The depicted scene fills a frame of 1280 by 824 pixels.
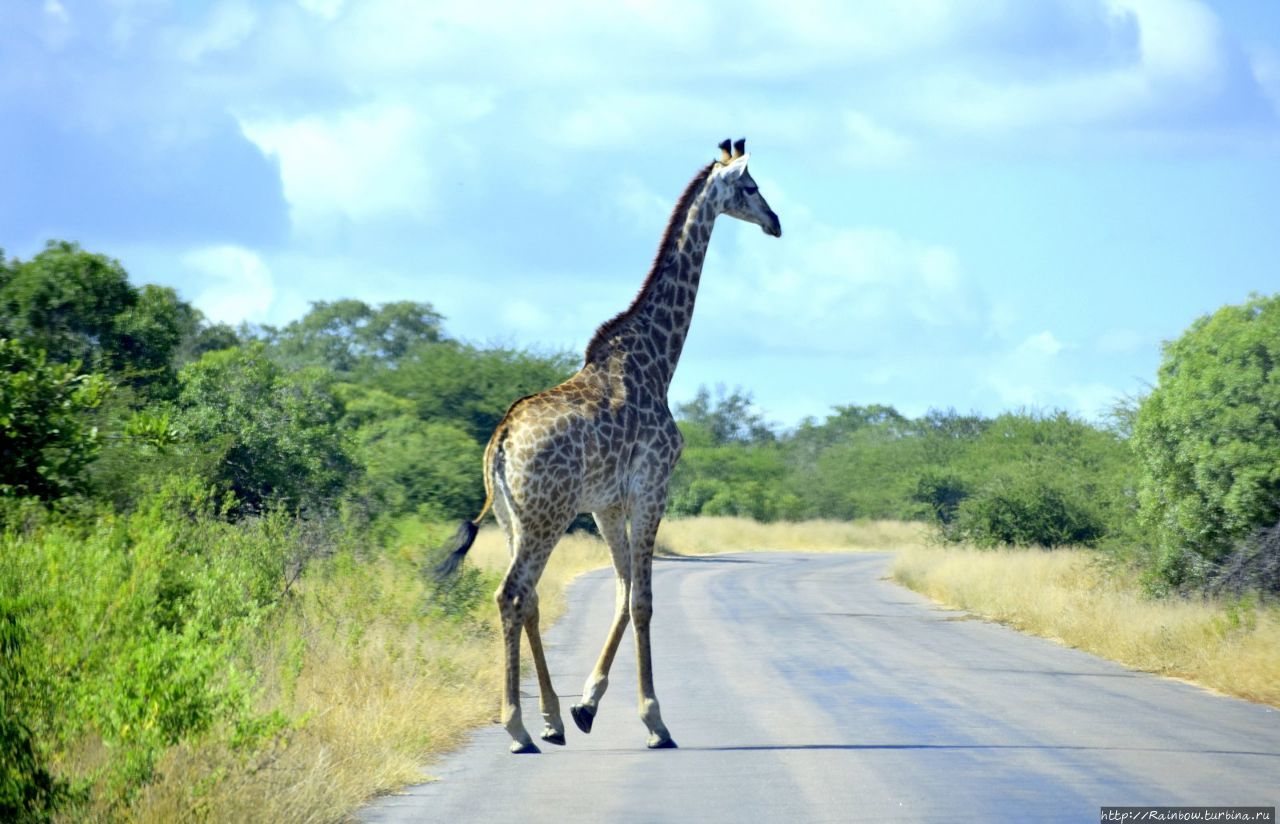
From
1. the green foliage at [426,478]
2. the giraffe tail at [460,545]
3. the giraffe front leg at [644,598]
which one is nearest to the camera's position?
the giraffe front leg at [644,598]

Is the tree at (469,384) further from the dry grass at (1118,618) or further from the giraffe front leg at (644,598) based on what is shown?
the giraffe front leg at (644,598)

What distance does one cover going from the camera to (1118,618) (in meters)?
19.6

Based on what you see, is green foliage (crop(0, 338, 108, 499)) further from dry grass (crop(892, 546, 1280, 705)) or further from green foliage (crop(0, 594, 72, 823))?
dry grass (crop(892, 546, 1280, 705))

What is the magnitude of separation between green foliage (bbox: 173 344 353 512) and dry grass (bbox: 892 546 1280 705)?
430 inches

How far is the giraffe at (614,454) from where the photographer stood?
35.4ft

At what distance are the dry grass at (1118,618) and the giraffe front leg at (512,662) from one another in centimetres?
746

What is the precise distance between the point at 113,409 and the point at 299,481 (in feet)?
36.0

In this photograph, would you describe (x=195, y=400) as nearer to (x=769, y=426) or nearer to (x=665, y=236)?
(x=665, y=236)

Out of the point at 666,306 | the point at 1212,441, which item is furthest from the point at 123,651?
the point at 1212,441

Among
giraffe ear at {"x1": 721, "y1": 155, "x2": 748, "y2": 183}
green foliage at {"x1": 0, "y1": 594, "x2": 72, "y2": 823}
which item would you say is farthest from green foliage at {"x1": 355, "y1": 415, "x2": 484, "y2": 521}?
green foliage at {"x1": 0, "y1": 594, "x2": 72, "y2": 823}

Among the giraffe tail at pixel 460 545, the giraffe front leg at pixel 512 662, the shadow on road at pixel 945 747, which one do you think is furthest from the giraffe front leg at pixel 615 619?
the giraffe tail at pixel 460 545

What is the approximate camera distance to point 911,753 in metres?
10.7

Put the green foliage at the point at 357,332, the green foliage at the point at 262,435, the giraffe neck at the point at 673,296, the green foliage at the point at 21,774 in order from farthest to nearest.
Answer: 1. the green foliage at the point at 357,332
2. the green foliage at the point at 262,435
3. the giraffe neck at the point at 673,296
4. the green foliage at the point at 21,774

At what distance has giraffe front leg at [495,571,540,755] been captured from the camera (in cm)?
1055
